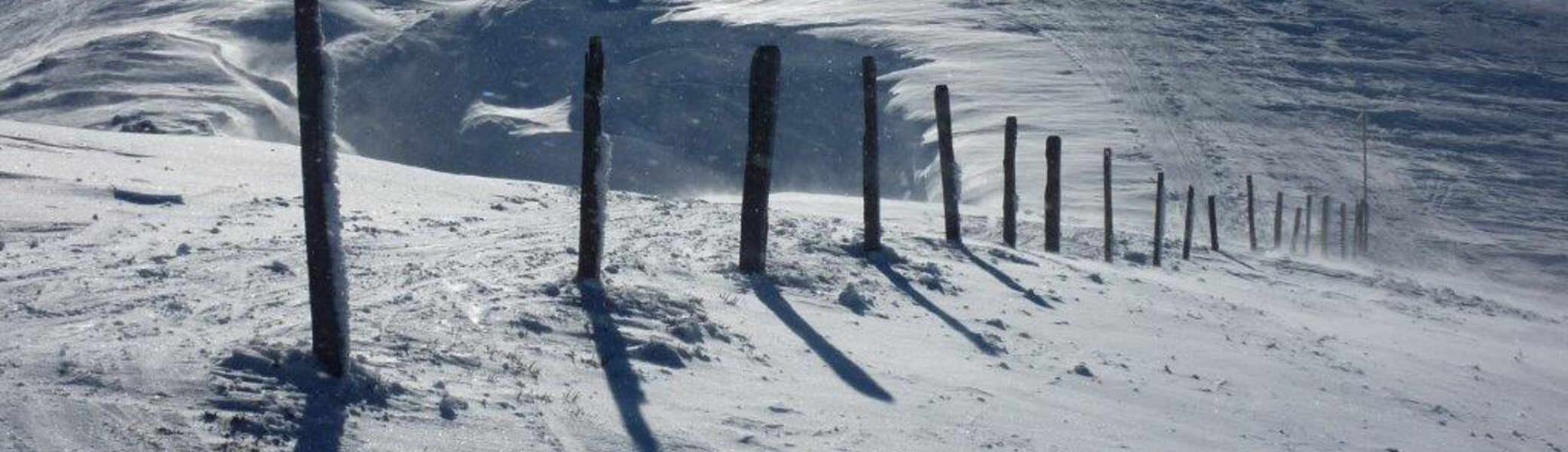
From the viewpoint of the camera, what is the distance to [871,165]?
52.6 ft

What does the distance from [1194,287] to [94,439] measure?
15.5 m

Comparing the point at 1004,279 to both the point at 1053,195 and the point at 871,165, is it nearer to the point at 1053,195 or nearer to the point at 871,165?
the point at 871,165

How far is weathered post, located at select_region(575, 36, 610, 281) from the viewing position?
35.1 ft

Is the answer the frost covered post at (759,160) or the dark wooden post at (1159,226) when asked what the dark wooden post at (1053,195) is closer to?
A: the dark wooden post at (1159,226)

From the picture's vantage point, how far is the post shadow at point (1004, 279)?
14.3 meters

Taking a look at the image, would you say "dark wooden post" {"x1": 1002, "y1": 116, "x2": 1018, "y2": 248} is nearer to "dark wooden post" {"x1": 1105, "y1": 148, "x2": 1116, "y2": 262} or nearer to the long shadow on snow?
"dark wooden post" {"x1": 1105, "y1": 148, "x2": 1116, "y2": 262}

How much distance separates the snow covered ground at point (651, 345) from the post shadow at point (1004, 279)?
59 millimetres

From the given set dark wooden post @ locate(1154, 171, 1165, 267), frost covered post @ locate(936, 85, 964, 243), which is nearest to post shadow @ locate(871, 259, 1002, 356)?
frost covered post @ locate(936, 85, 964, 243)

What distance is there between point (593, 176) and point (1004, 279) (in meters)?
6.02

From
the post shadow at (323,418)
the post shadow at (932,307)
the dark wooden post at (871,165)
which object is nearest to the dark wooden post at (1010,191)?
the dark wooden post at (871,165)

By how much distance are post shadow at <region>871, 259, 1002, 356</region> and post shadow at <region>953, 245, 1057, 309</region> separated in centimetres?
125

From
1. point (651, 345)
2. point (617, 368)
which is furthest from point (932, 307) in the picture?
point (617, 368)

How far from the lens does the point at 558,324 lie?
30.4 ft

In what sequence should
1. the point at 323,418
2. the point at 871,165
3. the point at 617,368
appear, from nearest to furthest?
the point at 323,418
the point at 617,368
the point at 871,165
